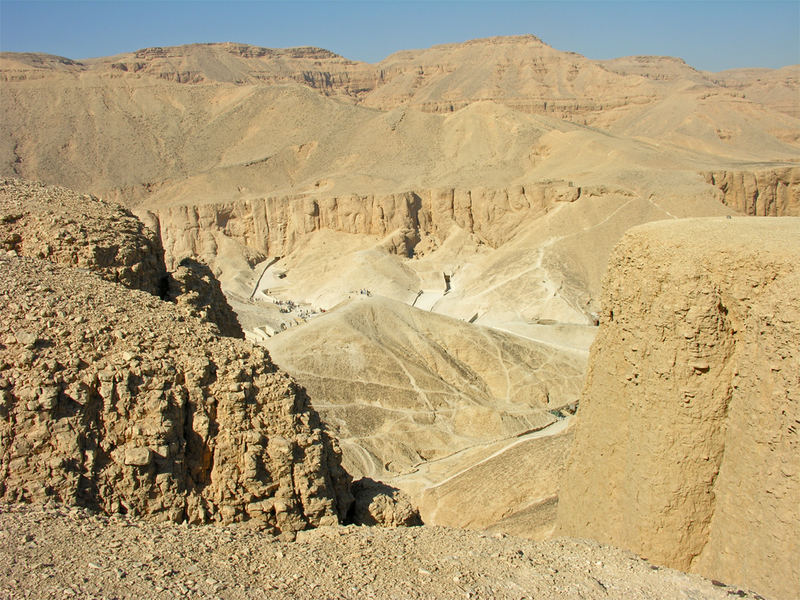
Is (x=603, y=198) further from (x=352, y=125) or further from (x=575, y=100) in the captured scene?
(x=575, y=100)

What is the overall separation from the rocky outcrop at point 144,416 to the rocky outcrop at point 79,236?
1.05 metres

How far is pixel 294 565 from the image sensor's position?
7.16 meters

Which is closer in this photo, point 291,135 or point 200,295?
point 200,295

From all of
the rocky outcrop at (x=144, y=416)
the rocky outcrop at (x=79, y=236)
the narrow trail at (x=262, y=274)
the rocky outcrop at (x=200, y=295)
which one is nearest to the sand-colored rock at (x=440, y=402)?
the rocky outcrop at (x=144, y=416)

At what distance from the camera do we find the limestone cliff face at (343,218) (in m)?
43.0

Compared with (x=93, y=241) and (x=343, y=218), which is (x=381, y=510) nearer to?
(x=93, y=241)

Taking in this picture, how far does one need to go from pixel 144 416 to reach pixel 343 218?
37.2 meters

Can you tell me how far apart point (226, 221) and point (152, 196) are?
28.0 ft

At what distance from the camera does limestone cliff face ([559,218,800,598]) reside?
7.23 meters

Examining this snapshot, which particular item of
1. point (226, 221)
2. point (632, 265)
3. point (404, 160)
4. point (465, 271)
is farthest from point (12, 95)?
point (632, 265)

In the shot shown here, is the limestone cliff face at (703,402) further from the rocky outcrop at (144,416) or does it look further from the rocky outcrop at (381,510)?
the rocky outcrop at (144,416)

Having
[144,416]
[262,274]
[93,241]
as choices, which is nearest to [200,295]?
[93,241]

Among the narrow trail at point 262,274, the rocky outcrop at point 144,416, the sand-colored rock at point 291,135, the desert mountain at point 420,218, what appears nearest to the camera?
the rocky outcrop at point 144,416

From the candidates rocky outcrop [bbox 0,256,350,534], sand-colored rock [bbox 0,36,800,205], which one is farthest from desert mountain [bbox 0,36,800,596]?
rocky outcrop [bbox 0,256,350,534]
